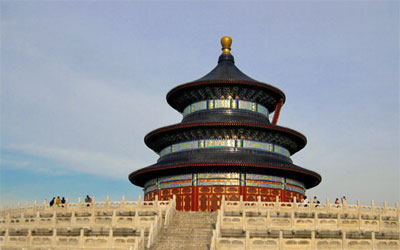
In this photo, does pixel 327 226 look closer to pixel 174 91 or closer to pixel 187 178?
Result: pixel 187 178

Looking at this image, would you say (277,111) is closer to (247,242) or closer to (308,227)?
(308,227)

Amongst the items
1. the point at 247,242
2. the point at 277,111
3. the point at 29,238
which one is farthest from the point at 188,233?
the point at 277,111

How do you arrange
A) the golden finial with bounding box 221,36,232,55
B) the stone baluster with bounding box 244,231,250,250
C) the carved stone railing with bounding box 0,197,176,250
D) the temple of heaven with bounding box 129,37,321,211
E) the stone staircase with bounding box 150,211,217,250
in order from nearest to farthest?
the stone baluster with bounding box 244,231,250,250, the carved stone railing with bounding box 0,197,176,250, the stone staircase with bounding box 150,211,217,250, the temple of heaven with bounding box 129,37,321,211, the golden finial with bounding box 221,36,232,55

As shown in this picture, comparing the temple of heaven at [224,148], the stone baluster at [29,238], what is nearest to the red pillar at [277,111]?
the temple of heaven at [224,148]

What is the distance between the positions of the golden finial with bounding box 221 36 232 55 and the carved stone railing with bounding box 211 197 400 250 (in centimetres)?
2903

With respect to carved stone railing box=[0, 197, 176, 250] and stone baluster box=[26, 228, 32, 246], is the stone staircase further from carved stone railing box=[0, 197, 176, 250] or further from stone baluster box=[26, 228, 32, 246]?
stone baluster box=[26, 228, 32, 246]

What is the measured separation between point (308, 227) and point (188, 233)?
19.7 ft

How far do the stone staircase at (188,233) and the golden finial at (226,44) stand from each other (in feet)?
92.6

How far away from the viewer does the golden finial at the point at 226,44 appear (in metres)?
54.5

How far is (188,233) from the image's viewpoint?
26.1 metres

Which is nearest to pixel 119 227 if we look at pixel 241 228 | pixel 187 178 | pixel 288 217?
pixel 241 228

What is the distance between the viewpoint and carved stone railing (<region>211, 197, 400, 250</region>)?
22484 millimetres

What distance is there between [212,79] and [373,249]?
91.9 ft

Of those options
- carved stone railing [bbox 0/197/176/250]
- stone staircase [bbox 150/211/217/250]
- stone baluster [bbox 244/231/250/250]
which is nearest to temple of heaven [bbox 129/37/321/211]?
stone staircase [bbox 150/211/217/250]
